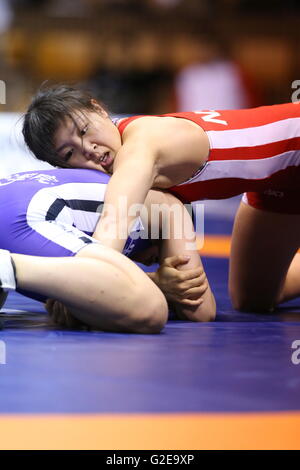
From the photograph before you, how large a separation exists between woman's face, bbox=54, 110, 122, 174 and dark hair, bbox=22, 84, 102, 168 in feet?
0.06

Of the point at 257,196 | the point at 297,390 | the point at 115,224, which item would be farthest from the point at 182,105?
the point at 297,390

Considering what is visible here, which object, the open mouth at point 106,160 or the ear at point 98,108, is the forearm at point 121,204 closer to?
the open mouth at point 106,160

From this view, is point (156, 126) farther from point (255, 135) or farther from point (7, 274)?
point (7, 274)

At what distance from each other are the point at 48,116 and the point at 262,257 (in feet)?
3.25

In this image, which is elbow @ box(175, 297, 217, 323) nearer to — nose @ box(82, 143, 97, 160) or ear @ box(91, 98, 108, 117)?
nose @ box(82, 143, 97, 160)

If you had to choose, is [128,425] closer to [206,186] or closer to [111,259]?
[111,259]

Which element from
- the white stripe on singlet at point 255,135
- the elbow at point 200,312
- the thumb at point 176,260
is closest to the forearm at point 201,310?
the elbow at point 200,312

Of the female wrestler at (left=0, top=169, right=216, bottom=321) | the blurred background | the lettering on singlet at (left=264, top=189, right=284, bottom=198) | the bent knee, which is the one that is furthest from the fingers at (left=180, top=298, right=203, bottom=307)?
the blurred background

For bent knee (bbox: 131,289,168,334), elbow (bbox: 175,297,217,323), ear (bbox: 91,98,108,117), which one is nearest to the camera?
bent knee (bbox: 131,289,168,334)

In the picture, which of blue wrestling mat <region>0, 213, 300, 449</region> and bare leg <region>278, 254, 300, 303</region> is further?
bare leg <region>278, 254, 300, 303</region>

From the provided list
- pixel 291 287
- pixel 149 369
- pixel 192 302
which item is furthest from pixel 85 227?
pixel 291 287

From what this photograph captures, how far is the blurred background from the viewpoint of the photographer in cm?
741

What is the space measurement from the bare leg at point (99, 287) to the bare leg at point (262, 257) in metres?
0.78

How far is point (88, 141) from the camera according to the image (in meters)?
2.56
